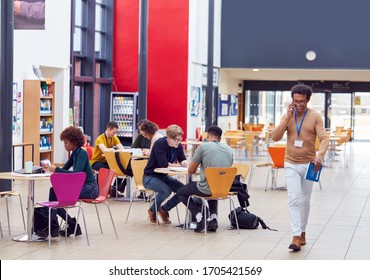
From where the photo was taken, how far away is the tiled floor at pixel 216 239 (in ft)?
26.5

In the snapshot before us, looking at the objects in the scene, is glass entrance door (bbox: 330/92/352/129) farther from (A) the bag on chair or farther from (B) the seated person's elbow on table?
(B) the seated person's elbow on table

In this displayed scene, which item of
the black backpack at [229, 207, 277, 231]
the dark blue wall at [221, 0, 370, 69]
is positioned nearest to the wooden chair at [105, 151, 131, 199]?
the black backpack at [229, 207, 277, 231]

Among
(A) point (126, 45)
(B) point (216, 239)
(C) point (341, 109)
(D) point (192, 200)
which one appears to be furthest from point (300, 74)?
(B) point (216, 239)

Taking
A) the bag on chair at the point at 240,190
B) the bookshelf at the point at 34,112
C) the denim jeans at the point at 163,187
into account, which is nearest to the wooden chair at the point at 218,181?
the bag on chair at the point at 240,190

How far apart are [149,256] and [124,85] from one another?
16209mm

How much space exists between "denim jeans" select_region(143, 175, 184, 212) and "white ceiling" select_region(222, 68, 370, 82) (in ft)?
62.4

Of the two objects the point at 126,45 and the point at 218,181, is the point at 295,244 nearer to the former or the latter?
the point at 218,181

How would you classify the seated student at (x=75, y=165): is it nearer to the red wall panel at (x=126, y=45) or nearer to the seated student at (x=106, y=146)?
the seated student at (x=106, y=146)

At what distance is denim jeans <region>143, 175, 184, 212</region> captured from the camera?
9953mm

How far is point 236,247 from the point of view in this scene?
8.52 meters

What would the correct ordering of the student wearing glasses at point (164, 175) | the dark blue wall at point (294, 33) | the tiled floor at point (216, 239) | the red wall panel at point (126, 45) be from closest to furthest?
the tiled floor at point (216, 239) < the student wearing glasses at point (164, 175) < the red wall panel at point (126, 45) < the dark blue wall at point (294, 33)

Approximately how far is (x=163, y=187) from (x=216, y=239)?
120 cm

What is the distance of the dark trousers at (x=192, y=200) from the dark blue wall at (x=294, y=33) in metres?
18.1

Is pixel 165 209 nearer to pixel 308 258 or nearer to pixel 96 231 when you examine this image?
pixel 96 231
